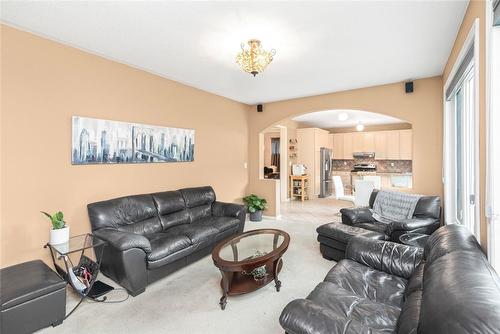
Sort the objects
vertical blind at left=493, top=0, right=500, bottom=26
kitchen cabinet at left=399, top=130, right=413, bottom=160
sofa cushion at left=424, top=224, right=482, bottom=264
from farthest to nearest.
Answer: kitchen cabinet at left=399, top=130, right=413, bottom=160, sofa cushion at left=424, top=224, right=482, bottom=264, vertical blind at left=493, top=0, right=500, bottom=26

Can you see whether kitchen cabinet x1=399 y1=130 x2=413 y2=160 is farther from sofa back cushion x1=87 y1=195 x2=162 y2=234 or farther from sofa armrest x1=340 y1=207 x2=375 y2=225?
sofa back cushion x1=87 y1=195 x2=162 y2=234

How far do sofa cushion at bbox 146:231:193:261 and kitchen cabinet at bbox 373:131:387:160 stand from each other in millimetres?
7777

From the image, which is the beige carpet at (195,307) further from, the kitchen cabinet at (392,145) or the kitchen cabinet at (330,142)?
the kitchen cabinet at (330,142)

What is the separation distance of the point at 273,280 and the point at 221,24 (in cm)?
279

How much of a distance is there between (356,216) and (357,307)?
2304mm

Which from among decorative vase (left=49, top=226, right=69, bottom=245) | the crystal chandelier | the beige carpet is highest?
the crystal chandelier

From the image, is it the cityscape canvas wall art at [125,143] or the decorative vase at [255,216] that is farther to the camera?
the decorative vase at [255,216]

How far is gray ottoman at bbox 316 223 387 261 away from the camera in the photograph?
3.09 meters

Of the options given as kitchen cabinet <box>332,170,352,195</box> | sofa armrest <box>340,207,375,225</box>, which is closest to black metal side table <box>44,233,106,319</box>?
sofa armrest <box>340,207,375,225</box>

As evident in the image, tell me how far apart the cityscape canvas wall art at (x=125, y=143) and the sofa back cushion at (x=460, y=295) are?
3.51 m

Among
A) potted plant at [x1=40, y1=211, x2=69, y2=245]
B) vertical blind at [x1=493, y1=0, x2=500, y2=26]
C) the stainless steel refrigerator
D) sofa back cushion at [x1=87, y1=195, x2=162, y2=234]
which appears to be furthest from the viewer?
the stainless steel refrigerator

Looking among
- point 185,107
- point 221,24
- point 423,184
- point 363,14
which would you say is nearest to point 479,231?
point 363,14

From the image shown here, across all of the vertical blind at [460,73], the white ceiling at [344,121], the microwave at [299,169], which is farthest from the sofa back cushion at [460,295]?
the microwave at [299,169]

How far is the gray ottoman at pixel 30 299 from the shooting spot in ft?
5.84
